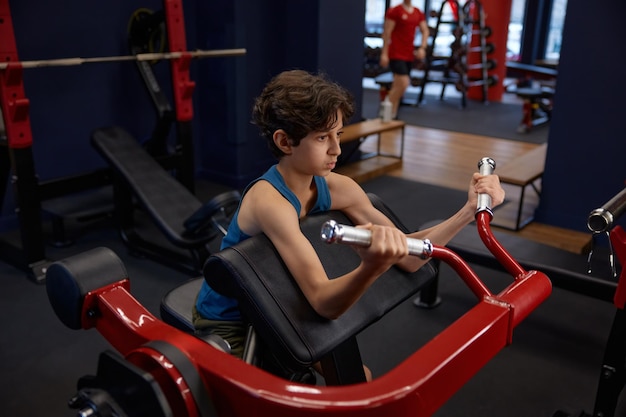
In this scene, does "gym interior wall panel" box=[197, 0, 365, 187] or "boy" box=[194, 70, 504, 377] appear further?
"gym interior wall panel" box=[197, 0, 365, 187]

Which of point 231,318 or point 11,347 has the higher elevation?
point 231,318

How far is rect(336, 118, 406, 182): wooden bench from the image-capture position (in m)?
4.44

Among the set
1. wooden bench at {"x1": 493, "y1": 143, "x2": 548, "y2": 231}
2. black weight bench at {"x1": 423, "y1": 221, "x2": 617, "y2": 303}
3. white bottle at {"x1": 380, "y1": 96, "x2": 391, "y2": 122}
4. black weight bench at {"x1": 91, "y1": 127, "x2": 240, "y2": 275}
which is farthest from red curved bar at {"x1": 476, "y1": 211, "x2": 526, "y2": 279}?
white bottle at {"x1": 380, "y1": 96, "x2": 391, "y2": 122}

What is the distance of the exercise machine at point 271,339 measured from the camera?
0.74m

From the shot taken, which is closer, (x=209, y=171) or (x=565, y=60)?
→ (x=565, y=60)

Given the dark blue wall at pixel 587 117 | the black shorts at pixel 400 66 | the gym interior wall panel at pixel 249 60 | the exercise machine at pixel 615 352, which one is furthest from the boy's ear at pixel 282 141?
the black shorts at pixel 400 66

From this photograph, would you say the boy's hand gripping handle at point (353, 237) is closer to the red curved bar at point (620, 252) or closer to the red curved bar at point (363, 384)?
the red curved bar at point (363, 384)

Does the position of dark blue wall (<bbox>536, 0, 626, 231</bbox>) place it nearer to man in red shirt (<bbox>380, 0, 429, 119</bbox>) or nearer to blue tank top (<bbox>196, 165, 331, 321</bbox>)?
blue tank top (<bbox>196, 165, 331, 321</bbox>)

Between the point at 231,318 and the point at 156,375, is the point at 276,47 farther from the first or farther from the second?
the point at 156,375

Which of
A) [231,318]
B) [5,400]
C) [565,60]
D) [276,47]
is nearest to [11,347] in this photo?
[5,400]

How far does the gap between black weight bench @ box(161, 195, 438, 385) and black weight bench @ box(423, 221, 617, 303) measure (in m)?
1.30

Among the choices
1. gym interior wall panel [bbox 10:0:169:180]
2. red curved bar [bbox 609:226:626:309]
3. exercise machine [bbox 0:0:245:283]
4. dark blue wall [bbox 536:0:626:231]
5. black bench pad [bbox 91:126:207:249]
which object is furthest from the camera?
gym interior wall panel [bbox 10:0:169:180]

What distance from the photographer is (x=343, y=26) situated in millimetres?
4309

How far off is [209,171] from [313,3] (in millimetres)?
1382
